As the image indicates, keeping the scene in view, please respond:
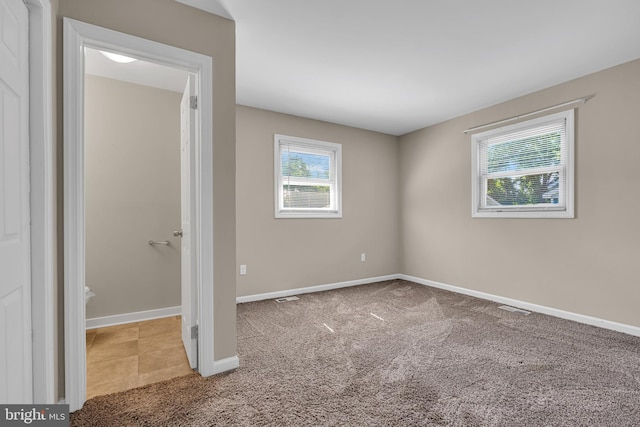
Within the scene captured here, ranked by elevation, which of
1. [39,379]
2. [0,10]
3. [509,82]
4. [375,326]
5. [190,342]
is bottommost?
[375,326]

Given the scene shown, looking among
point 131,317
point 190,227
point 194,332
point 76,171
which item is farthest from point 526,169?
point 131,317

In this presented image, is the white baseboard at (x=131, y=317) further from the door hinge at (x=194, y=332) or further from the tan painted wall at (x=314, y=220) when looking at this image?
the door hinge at (x=194, y=332)

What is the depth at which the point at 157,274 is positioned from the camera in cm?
318

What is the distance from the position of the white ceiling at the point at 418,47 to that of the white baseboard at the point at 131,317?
2.48 meters

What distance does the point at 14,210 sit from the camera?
1.19 metres

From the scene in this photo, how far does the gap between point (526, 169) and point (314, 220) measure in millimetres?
2639

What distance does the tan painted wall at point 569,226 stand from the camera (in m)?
2.73

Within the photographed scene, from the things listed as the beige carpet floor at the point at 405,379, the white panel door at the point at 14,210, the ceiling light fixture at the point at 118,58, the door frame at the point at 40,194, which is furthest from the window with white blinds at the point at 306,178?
the white panel door at the point at 14,210

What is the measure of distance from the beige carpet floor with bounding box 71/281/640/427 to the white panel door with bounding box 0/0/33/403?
23.4 inches

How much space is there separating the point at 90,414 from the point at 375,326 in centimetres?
219

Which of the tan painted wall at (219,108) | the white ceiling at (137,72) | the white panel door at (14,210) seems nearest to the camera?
the white panel door at (14,210)

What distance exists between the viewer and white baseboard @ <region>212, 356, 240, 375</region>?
2010 mm

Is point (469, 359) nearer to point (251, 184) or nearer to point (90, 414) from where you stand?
point (90, 414)

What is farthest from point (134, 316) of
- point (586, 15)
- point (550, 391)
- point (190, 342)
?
point (586, 15)
